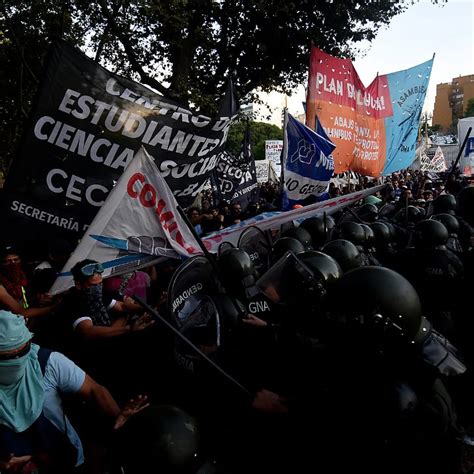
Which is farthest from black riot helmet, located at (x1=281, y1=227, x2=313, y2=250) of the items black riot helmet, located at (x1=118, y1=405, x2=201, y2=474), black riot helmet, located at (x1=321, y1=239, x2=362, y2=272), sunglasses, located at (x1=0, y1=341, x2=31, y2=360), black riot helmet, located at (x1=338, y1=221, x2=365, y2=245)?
sunglasses, located at (x1=0, y1=341, x2=31, y2=360)

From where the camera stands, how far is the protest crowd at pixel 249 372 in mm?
1873

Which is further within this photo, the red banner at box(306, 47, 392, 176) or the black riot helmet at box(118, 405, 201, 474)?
the red banner at box(306, 47, 392, 176)

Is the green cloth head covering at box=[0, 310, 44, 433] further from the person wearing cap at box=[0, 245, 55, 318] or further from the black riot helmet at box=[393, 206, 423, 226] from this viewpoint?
the black riot helmet at box=[393, 206, 423, 226]

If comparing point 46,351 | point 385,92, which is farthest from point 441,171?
point 46,351

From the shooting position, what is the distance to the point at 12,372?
1.98m

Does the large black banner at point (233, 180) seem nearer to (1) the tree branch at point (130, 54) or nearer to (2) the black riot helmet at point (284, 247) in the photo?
(1) the tree branch at point (130, 54)

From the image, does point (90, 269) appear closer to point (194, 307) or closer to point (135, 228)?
point (135, 228)

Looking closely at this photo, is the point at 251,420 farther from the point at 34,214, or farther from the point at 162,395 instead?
the point at 34,214

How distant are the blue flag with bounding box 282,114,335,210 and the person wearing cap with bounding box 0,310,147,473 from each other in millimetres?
4646

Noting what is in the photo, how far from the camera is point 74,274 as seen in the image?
3074 mm

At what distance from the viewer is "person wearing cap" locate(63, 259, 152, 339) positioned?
299 centimetres

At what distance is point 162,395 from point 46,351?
1.34 metres

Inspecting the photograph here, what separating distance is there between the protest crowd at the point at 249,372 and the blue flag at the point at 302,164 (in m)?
2.55

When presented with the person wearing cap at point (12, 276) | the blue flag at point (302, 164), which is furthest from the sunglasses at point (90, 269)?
the blue flag at point (302, 164)
